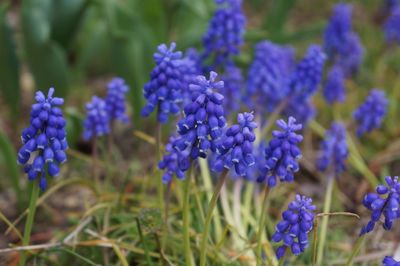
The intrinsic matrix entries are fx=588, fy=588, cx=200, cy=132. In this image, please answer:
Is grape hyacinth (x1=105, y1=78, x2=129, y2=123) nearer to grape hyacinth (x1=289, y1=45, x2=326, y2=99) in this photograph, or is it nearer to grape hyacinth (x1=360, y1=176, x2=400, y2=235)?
grape hyacinth (x1=289, y1=45, x2=326, y2=99)

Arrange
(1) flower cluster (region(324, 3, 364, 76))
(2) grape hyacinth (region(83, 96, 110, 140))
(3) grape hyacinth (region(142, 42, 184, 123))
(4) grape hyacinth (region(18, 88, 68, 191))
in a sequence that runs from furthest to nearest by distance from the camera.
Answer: (1) flower cluster (region(324, 3, 364, 76)) → (2) grape hyacinth (region(83, 96, 110, 140)) → (3) grape hyacinth (region(142, 42, 184, 123)) → (4) grape hyacinth (region(18, 88, 68, 191))

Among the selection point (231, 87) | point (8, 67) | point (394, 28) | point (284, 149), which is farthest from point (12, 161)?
point (394, 28)

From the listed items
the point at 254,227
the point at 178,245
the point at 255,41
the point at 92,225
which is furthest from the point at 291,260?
the point at 255,41

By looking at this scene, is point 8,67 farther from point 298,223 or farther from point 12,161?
point 298,223

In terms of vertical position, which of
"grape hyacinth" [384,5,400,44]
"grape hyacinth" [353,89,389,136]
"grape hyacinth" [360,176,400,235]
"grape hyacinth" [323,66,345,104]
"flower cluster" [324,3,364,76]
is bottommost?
"grape hyacinth" [360,176,400,235]

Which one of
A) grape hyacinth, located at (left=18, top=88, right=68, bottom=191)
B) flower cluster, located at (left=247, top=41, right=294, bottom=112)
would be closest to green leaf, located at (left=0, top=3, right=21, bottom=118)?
flower cluster, located at (left=247, top=41, right=294, bottom=112)

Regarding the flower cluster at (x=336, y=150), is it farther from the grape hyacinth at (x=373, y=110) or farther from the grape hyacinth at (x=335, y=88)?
the grape hyacinth at (x=335, y=88)

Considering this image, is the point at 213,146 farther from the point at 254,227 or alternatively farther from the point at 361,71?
the point at 361,71
